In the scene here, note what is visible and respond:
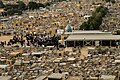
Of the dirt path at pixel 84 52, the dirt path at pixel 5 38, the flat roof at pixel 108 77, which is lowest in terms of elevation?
the dirt path at pixel 5 38

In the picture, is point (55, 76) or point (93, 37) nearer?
point (55, 76)

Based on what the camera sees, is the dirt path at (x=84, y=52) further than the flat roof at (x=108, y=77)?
Yes

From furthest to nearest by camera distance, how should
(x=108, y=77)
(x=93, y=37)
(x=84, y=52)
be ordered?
(x=93, y=37) → (x=84, y=52) → (x=108, y=77)

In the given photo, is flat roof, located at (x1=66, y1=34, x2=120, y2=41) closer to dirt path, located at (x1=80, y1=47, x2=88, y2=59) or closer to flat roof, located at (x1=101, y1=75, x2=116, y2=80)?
dirt path, located at (x1=80, y1=47, x2=88, y2=59)

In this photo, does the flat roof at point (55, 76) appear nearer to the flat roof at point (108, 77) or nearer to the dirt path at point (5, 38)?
the flat roof at point (108, 77)

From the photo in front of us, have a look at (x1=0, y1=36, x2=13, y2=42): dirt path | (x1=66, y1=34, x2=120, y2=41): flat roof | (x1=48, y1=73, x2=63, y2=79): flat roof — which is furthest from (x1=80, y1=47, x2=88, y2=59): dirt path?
(x1=0, y1=36, x2=13, y2=42): dirt path

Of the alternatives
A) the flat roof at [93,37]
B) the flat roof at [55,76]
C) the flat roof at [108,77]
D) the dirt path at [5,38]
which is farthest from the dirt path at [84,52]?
the dirt path at [5,38]

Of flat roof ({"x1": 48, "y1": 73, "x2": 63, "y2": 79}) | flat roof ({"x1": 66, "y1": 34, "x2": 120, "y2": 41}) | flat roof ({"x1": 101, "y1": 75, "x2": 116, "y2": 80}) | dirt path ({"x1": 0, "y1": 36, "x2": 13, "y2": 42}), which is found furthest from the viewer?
dirt path ({"x1": 0, "y1": 36, "x2": 13, "y2": 42})

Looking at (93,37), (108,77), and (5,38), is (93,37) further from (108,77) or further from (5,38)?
(108,77)

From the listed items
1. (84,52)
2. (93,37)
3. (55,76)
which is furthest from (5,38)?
(55,76)

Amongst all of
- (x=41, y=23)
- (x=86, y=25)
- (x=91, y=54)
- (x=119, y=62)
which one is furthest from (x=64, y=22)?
(x=119, y=62)

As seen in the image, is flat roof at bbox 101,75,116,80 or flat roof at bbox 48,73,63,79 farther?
flat roof at bbox 48,73,63,79
